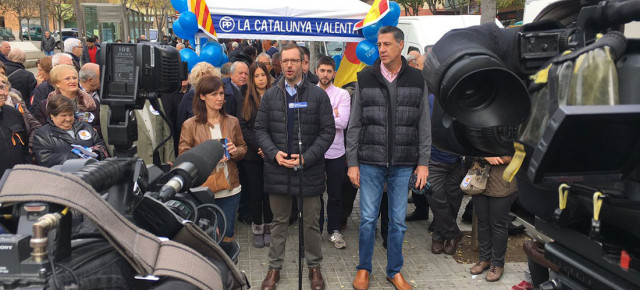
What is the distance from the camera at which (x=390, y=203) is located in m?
4.54

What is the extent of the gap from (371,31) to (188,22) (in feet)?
8.25

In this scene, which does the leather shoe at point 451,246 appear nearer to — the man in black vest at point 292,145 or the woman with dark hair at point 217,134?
the man in black vest at point 292,145

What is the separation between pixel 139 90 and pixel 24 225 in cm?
100

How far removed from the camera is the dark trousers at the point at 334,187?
213 inches

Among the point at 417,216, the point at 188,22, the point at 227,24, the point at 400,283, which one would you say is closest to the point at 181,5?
the point at 188,22

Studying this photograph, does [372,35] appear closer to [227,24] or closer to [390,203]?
[227,24]

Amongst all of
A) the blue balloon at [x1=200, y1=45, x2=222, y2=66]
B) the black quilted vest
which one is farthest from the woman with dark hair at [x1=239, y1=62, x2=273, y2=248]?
the blue balloon at [x1=200, y1=45, x2=222, y2=66]

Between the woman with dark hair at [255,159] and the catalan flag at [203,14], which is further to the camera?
the catalan flag at [203,14]

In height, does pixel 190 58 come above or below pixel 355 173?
above

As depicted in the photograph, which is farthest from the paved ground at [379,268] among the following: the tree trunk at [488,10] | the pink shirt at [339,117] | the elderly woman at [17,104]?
the tree trunk at [488,10]

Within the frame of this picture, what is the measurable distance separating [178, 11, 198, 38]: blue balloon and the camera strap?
5.69 meters

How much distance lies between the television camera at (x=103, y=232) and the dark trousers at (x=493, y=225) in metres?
3.58

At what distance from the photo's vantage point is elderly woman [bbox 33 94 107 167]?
4238mm

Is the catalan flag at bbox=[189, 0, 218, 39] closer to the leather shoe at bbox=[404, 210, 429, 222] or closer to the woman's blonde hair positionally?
the woman's blonde hair
